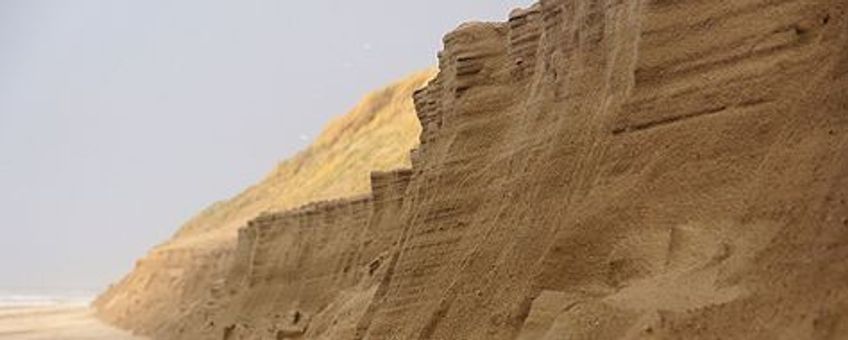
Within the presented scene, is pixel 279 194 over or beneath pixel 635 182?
over

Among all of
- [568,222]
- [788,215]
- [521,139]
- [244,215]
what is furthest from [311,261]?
[244,215]

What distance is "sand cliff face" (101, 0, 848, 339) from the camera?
8.46 metres

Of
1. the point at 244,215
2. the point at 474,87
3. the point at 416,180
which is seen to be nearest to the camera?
the point at 474,87

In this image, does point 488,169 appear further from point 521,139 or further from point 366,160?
point 366,160

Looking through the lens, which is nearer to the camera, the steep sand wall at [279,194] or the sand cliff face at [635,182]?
the sand cliff face at [635,182]

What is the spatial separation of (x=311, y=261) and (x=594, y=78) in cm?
2082

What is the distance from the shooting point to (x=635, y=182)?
34.6 feet

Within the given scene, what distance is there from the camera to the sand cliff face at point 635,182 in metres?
8.46

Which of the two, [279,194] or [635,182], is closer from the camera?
[635,182]

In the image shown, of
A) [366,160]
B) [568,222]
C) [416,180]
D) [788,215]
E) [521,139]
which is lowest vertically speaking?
[788,215]

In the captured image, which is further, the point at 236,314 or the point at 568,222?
the point at 236,314

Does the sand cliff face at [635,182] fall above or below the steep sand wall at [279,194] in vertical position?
below

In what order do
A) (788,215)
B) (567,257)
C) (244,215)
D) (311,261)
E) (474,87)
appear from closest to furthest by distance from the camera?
1. (788,215)
2. (567,257)
3. (474,87)
4. (311,261)
5. (244,215)

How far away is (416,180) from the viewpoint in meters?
17.4
